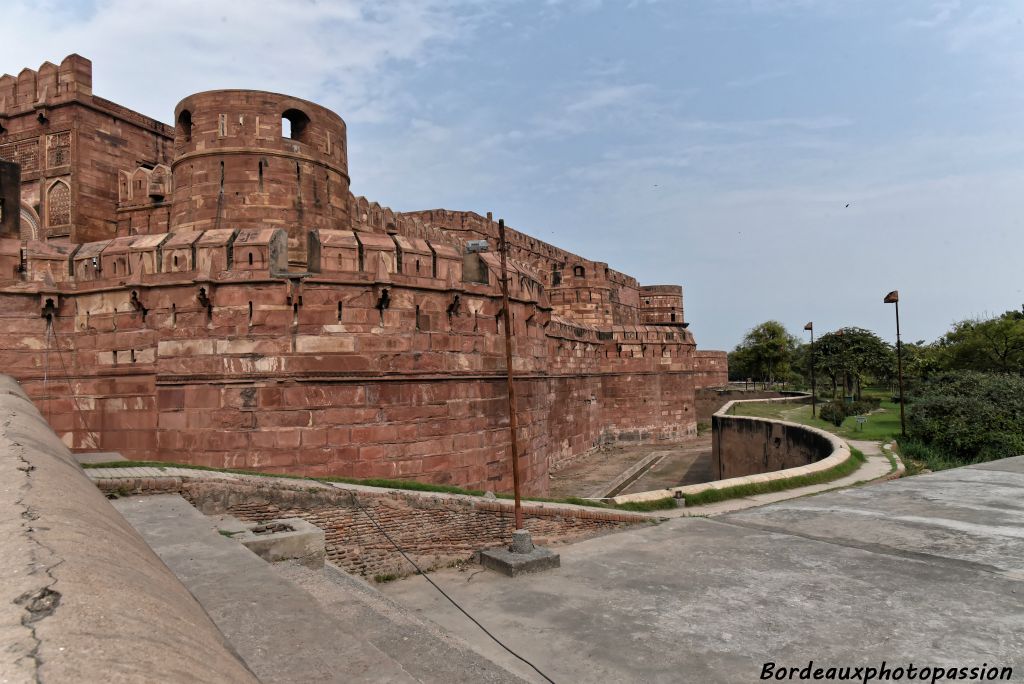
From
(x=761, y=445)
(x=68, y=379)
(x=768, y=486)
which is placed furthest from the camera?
(x=761, y=445)

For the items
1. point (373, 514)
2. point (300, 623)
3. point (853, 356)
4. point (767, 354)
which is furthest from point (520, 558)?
point (767, 354)

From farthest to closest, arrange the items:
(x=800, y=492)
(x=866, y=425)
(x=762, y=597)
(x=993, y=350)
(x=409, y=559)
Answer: (x=993, y=350)
(x=866, y=425)
(x=800, y=492)
(x=409, y=559)
(x=762, y=597)

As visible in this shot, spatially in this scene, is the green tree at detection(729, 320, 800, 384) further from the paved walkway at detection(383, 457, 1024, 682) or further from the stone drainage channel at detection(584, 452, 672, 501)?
the paved walkway at detection(383, 457, 1024, 682)

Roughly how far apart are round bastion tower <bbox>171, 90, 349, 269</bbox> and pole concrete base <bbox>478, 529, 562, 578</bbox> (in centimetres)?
689

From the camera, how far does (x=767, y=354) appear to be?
230 feet

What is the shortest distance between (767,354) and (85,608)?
74870 mm

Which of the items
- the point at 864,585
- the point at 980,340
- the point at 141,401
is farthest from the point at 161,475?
the point at 980,340

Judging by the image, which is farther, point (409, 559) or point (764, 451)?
point (764, 451)

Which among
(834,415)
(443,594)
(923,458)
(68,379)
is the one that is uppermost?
(68,379)

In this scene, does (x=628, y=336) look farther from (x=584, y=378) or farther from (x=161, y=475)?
(x=161, y=475)

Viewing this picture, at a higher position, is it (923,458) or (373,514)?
(373,514)

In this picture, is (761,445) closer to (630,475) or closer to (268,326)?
(630,475)

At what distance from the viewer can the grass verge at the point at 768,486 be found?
1066 cm

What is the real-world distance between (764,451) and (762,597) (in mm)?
14995
